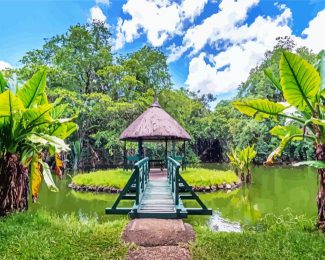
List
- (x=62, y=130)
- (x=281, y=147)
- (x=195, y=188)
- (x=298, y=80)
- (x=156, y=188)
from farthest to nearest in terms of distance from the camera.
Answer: (x=195, y=188) < (x=156, y=188) < (x=62, y=130) < (x=281, y=147) < (x=298, y=80)

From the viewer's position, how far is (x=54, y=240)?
155 inches

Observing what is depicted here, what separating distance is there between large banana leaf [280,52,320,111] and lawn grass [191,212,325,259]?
1.60 meters

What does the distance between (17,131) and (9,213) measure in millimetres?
1131

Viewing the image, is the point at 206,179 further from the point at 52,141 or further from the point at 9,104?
the point at 9,104

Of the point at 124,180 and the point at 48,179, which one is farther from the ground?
the point at 48,179

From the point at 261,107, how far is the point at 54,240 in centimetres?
308

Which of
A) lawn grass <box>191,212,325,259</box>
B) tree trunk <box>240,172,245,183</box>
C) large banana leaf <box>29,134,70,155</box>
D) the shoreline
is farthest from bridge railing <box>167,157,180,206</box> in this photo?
tree trunk <box>240,172,245,183</box>

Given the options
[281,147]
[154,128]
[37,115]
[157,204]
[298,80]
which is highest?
[298,80]

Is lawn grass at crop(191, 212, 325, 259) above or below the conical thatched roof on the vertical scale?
below

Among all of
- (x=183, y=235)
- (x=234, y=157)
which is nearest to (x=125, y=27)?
(x=234, y=157)

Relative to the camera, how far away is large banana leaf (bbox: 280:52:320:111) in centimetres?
391

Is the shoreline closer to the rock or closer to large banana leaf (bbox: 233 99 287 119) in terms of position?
large banana leaf (bbox: 233 99 287 119)

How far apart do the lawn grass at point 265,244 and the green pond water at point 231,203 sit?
187 cm

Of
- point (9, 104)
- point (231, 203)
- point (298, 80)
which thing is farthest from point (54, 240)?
point (231, 203)
